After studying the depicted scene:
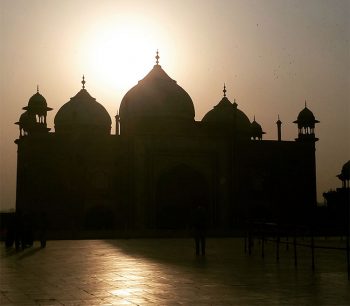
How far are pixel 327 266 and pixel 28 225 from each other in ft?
21.7

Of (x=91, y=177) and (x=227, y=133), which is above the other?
(x=227, y=133)

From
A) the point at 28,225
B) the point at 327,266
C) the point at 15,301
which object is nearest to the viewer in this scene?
the point at 15,301

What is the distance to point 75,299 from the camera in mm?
5371

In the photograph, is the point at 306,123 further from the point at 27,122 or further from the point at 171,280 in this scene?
the point at 171,280

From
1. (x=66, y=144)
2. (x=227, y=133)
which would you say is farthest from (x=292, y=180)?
(x=66, y=144)

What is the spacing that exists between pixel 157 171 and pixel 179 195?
1369mm

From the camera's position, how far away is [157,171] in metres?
25.8

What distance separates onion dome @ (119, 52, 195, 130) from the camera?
90.9 ft

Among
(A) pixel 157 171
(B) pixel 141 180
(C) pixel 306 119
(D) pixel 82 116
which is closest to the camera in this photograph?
(B) pixel 141 180

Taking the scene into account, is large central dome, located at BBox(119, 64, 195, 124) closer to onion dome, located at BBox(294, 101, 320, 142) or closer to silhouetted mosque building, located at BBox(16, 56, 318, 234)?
silhouetted mosque building, located at BBox(16, 56, 318, 234)

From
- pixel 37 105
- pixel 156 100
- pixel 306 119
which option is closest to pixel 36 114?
pixel 37 105

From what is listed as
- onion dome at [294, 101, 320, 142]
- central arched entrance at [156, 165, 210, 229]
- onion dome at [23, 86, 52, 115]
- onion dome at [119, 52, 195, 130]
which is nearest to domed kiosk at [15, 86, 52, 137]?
onion dome at [23, 86, 52, 115]

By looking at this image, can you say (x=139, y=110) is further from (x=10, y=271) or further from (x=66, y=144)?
(x=10, y=271)

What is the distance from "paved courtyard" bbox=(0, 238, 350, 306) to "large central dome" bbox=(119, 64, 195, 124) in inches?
687
